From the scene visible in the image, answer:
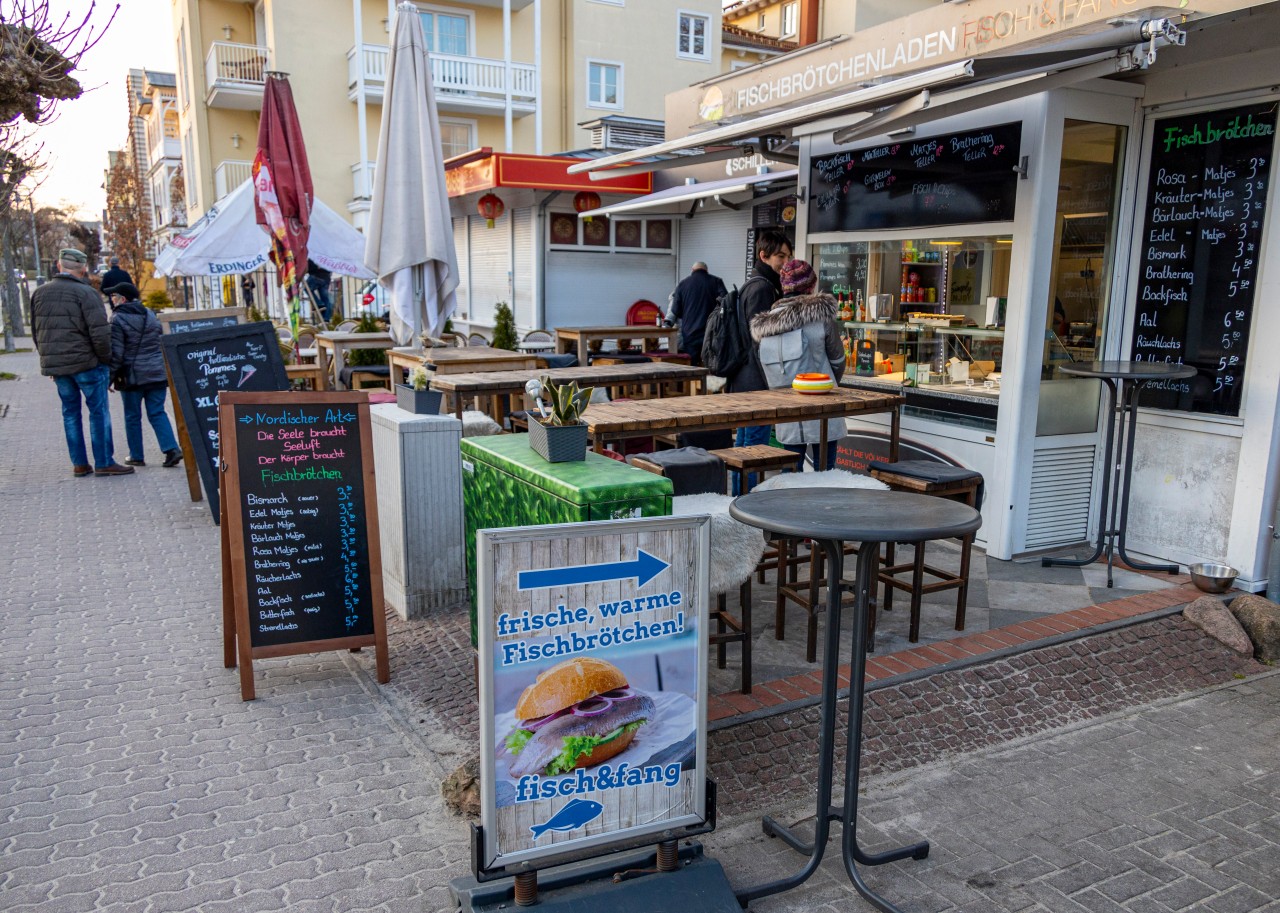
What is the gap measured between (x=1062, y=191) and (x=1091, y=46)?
1554 millimetres

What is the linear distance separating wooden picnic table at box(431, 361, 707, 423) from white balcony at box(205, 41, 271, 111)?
20.7m

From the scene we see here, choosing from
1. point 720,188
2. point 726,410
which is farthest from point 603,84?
point 726,410

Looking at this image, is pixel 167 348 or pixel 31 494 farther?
pixel 31 494

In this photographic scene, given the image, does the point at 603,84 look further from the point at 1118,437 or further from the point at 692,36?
the point at 1118,437

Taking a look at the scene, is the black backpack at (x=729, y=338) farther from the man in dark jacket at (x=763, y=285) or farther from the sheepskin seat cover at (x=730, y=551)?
the sheepskin seat cover at (x=730, y=551)

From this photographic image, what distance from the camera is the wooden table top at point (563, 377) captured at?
243 inches

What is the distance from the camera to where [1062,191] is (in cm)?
558

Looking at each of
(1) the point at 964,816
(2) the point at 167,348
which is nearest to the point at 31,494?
(2) the point at 167,348

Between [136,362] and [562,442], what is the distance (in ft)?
21.5

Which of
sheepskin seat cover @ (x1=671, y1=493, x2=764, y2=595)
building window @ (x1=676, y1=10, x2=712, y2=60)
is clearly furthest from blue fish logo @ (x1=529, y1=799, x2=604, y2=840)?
building window @ (x1=676, y1=10, x2=712, y2=60)

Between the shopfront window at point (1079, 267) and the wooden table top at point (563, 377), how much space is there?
266cm

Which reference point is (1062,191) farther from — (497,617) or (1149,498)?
(497,617)

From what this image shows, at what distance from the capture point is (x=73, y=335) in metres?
8.17

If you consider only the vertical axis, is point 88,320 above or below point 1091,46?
below
